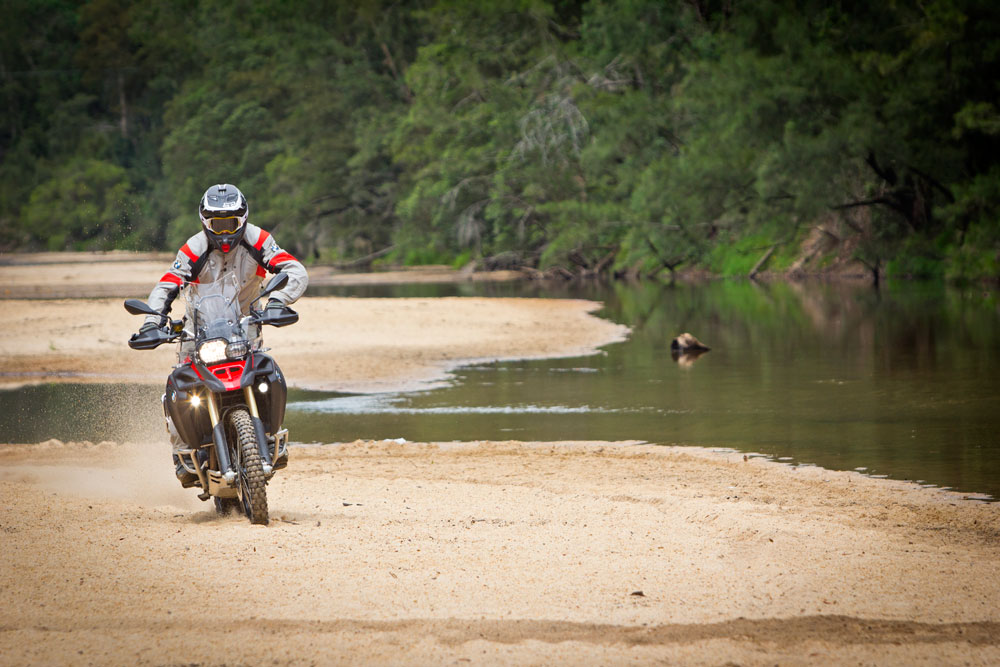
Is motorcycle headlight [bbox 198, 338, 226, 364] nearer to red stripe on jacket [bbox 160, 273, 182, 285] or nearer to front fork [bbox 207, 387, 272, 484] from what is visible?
front fork [bbox 207, 387, 272, 484]

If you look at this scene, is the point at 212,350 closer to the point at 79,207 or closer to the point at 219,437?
the point at 219,437

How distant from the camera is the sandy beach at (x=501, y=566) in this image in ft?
16.2

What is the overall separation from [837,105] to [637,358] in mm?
21648

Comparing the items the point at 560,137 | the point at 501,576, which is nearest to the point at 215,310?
the point at 501,576

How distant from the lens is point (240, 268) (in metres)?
7.66

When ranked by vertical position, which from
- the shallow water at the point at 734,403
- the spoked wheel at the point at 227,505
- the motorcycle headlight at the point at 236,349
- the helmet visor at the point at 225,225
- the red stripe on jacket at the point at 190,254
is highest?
the helmet visor at the point at 225,225

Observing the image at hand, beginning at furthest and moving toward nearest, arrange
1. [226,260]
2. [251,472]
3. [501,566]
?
[226,260] < [251,472] < [501,566]

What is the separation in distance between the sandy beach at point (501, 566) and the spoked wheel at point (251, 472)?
248mm

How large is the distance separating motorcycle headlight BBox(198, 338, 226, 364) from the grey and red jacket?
0.40m

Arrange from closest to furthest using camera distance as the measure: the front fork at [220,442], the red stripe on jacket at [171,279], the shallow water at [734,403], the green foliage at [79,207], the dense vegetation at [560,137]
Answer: the front fork at [220,442] < the red stripe on jacket at [171,279] < the shallow water at [734,403] < the dense vegetation at [560,137] < the green foliage at [79,207]

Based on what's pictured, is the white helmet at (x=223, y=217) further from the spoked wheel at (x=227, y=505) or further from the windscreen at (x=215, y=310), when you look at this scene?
the spoked wheel at (x=227, y=505)

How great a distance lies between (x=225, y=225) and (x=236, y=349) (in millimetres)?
749

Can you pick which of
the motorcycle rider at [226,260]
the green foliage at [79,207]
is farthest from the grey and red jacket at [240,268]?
the green foliage at [79,207]

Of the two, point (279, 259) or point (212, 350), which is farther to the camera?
point (279, 259)
